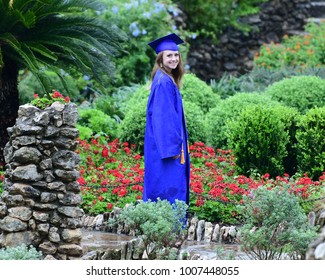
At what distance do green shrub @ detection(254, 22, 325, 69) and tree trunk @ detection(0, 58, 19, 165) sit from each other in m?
6.94

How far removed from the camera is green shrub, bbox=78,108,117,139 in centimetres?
1165

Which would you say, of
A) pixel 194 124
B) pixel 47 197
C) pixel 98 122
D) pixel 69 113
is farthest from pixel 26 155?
pixel 98 122

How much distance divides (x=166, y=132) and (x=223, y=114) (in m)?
4.00

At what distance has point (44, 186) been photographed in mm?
6898

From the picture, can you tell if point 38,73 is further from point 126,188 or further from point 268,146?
point 268,146

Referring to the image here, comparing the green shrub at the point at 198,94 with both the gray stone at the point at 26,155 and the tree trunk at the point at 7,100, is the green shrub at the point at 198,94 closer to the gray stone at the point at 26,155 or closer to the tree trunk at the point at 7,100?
the tree trunk at the point at 7,100

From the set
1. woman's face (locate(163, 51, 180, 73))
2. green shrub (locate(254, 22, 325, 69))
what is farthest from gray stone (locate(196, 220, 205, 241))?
green shrub (locate(254, 22, 325, 69))

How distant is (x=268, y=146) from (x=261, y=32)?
1027 cm

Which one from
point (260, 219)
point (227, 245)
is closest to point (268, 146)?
point (227, 245)

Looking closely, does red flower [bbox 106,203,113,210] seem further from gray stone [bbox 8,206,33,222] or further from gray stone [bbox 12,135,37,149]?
gray stone [bbox 12,135,37,149]

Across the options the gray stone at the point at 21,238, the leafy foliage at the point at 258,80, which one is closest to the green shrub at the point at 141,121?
the leafy foliage at the point at 258,80

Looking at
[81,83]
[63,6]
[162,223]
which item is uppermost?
[63,6]

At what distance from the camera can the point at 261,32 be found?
64.8 ft
